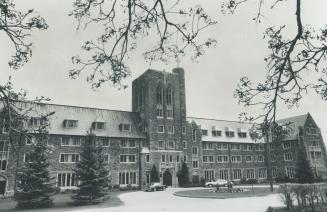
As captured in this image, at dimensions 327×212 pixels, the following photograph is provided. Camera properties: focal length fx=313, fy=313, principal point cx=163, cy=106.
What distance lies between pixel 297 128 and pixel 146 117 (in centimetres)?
3182

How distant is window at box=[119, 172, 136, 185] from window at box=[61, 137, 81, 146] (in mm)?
8314

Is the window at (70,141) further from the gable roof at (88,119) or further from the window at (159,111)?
the window at (159,111)

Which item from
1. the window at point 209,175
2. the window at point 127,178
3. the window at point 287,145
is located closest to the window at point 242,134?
the window at point 287,145

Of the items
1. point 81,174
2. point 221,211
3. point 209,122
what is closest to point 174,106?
point 209,122

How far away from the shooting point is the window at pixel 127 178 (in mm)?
48250

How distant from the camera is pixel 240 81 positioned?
759 centimetres

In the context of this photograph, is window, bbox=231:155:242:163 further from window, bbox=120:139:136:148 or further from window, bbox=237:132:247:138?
window, bbox=120:139:136:148

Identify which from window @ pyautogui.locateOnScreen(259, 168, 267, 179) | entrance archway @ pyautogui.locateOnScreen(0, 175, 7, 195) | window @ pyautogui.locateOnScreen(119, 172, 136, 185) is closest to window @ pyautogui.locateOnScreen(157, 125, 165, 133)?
window @ pyautogui.locateOnScreen(119, 172, 136, 185)

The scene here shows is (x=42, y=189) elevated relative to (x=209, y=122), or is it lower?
lower

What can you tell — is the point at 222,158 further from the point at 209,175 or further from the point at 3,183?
the point at 3,183

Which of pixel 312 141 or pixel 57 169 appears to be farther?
pixel 312 141

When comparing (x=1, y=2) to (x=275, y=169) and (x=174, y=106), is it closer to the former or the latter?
(x=174, y=106)

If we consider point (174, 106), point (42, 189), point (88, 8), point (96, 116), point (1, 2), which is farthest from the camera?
point (174, 106)

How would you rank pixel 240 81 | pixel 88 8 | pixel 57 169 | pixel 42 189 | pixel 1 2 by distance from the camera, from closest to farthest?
pixel 88 8 → pixel 1 2 → pixel 240 81 → pixel 42 189 → pixel 57 169
